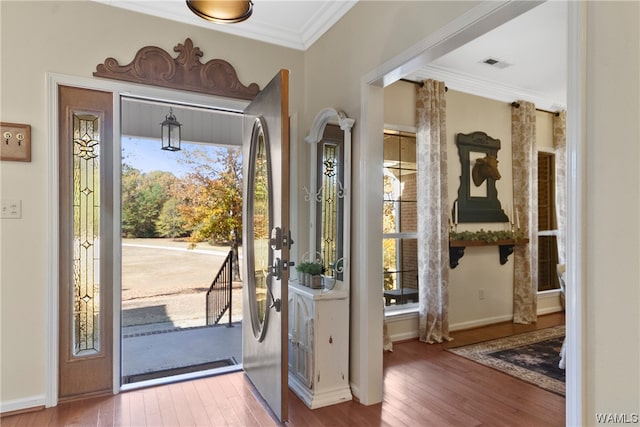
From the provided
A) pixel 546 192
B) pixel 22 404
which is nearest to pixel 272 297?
pixel 22 404

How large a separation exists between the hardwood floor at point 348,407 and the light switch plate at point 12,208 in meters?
1.28

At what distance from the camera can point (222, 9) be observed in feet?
5.88

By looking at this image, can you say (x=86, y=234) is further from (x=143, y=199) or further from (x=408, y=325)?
(x=143, y=199)

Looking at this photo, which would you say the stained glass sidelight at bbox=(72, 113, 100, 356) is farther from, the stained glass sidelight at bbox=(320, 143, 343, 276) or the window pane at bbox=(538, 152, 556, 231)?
the window pane at bbox=(538, 152, 556, 231)

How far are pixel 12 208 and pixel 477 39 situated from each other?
149 inches

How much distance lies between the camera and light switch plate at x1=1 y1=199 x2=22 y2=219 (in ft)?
7.90

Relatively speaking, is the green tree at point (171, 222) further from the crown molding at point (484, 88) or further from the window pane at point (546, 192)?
the window pane at point (546, 192)

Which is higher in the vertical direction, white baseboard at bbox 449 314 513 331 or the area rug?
white baseboard at bbox 449 314 513 331

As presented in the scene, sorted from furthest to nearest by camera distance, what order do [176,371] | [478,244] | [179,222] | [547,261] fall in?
[179,222], [547,261], [478,244], [176,371]

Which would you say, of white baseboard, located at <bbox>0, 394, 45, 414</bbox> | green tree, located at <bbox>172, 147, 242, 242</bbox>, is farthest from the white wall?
green tree, located at <bbox>172, 147, 242, 242</bbox>

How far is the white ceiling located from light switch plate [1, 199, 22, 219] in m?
1.52

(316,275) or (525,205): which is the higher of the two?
(525,205)

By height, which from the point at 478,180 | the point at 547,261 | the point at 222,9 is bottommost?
the point at 547,261

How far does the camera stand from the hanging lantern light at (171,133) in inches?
203
